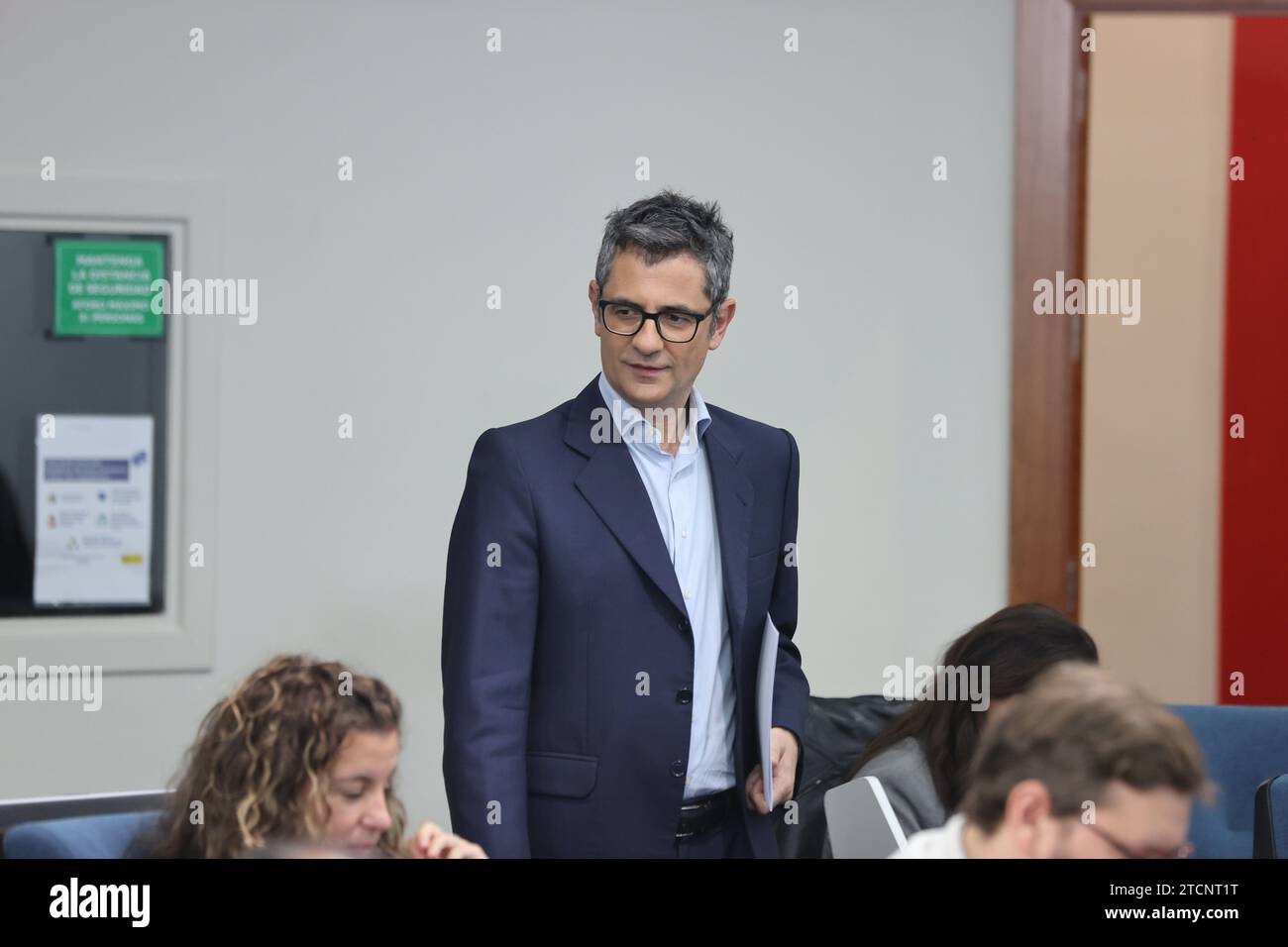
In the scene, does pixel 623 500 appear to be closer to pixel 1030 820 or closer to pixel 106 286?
pixel 1030 820

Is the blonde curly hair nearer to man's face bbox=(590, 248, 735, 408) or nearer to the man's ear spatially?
man's face bbox=(590, 248, 735, 408)

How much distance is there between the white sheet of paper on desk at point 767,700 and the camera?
1545mm

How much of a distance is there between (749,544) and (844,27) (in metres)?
1.66

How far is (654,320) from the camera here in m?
1.59

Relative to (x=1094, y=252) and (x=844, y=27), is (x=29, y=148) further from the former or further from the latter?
(x=1094, y=252)

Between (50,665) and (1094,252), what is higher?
(1094,252)

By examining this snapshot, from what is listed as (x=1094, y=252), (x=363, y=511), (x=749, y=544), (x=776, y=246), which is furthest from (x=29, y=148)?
(x=1094, y=252)

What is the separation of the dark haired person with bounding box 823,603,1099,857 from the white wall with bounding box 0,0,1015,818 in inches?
47.4

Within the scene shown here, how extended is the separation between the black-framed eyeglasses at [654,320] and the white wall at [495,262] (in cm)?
129

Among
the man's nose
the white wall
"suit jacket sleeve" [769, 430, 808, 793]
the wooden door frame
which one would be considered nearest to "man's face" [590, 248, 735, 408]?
the man's nose

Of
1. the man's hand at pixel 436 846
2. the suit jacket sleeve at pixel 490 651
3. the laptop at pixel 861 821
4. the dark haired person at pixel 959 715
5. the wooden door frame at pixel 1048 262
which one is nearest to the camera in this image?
the man's hand at pixel 436 846

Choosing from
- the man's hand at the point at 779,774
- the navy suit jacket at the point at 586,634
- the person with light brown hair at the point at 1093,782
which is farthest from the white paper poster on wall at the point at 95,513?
the person with light brown hair at the point at 1093,782

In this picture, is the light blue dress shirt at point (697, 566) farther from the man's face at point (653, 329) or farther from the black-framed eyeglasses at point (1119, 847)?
the black-framed eyeglasses at point (1119, 847)

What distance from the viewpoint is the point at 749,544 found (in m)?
1.73
